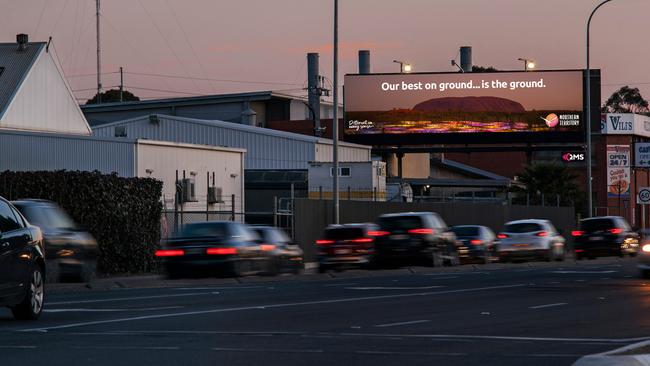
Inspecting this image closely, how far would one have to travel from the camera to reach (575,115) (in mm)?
75562

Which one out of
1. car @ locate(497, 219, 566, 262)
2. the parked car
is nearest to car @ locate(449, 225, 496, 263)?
car @ locate(497, 219, 566, 262)

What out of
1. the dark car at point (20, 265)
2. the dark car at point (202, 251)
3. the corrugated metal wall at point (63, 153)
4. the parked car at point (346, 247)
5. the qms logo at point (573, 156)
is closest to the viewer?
the dark car at point (20, 265)

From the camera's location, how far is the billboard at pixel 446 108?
3022 inches

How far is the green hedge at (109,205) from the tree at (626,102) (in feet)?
371

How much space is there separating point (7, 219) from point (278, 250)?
1570cm

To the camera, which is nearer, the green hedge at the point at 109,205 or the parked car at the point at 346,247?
the green hedge at the point at 109,205

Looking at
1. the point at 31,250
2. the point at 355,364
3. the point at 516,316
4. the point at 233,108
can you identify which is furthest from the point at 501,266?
the point at 233,108

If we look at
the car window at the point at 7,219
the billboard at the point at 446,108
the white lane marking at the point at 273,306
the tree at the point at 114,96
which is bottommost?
the white lane marking at the point at 273,306

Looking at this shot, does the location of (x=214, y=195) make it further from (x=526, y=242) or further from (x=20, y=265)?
(x=20, y=265)

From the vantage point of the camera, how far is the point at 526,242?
4294 centimetres

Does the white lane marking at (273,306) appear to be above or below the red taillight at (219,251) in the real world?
below

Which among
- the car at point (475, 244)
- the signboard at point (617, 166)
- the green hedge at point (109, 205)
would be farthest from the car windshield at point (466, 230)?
the signboard at point (617, 166)

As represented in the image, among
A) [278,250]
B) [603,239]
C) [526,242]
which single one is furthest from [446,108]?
[278,250]

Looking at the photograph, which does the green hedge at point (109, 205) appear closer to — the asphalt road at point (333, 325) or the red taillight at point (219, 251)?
the red taillight at point (219, 251)
